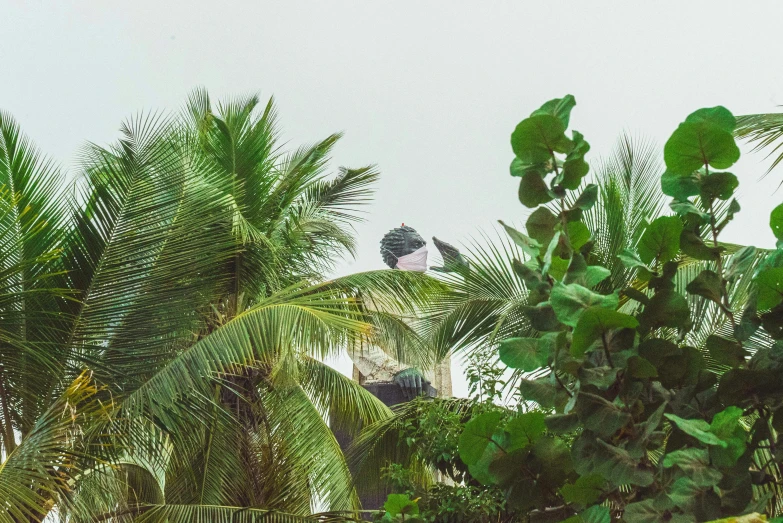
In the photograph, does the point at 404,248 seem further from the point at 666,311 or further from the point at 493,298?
the point at 666,311

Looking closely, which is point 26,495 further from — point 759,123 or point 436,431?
point 759,123

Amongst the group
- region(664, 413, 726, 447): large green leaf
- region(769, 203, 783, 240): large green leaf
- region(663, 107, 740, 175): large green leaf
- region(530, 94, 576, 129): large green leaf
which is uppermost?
region(530, 94, 576, 129): large green leaf

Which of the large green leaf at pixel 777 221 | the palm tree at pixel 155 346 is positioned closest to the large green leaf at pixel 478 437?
the large green leaf at pixel 777 221

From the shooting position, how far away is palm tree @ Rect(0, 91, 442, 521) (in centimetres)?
650

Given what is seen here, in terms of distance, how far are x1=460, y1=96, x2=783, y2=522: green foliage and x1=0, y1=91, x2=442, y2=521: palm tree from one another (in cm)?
430

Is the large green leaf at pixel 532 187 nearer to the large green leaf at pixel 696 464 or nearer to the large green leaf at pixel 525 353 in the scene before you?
the large green leaf at pixel 525 353

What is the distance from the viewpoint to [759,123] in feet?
20.4

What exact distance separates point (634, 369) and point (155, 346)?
602 centimetres

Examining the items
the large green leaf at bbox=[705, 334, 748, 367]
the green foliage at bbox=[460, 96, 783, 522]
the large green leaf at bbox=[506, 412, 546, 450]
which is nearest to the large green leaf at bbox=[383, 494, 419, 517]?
the green foliage at bbox=[460, 96, 783, 522]

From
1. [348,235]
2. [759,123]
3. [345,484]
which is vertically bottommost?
[345,484]

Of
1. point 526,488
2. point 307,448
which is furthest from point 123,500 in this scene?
point 526,488

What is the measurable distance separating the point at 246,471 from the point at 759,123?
5594 mm

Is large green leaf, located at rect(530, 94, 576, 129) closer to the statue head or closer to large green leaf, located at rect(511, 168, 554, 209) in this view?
large green leaf, located at rect(511, 168, 554, 209)

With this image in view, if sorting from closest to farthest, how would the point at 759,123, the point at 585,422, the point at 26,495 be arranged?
1. the point at 585,422
2. the point at 26,495
3. the point at 759,123
